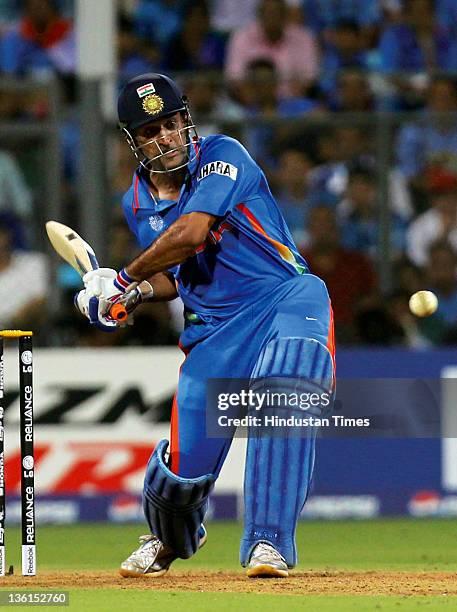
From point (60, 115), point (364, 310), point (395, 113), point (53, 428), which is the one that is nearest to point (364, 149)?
point (395, 113)

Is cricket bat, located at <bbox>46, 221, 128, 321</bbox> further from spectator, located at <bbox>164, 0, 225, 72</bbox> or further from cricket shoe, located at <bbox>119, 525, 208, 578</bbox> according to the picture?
spectator, located at <bbox>164, 0, 225, 72</bbox>

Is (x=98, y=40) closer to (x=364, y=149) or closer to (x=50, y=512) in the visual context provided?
(x=364, y=149)

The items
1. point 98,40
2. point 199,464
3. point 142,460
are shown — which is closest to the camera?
point 199,464

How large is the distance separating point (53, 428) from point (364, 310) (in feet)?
8.60

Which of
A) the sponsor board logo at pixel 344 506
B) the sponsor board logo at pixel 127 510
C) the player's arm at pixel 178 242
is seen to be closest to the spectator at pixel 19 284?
the sponsor board logo at pixel 127 510

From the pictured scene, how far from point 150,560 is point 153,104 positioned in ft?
7.65

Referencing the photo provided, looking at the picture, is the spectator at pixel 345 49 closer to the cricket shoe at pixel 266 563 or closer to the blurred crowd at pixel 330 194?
the blurred crowd at pixel 330 194

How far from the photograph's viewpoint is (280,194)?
38.6ft

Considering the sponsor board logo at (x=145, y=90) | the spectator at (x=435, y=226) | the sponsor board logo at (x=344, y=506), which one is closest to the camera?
the sponsor board logo at (x=145, y=90)

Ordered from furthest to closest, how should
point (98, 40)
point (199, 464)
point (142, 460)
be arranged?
point (98, 40)
point (142, 460)
point (199, 464)

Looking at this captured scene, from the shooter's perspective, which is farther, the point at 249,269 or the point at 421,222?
the point at 421,222

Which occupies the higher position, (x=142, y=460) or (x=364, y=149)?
(x=364, y=149)

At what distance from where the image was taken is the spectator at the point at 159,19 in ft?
49.0

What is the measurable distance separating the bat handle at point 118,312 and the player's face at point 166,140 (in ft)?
2.43
